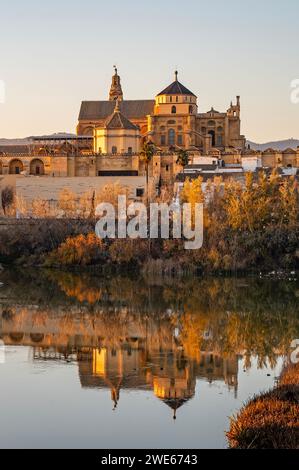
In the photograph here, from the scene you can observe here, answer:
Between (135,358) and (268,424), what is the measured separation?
5836 millimetres

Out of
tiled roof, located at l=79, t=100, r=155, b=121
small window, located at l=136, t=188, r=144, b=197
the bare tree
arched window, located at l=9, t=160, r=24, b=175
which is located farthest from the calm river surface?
tiled roof, located at l=79, t=100, r=155, b=121

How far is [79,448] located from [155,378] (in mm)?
3887

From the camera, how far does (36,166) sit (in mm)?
48250

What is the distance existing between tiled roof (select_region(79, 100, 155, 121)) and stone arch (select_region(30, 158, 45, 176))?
6548 millimetres

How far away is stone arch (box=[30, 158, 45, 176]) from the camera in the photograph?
48059 millimetres

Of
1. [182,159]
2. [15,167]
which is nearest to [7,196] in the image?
[15,167]

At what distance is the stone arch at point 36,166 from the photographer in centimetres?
4806

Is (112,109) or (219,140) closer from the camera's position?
(219,140)

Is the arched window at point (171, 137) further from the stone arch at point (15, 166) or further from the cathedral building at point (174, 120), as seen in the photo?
the stone arch at point (15, 166)

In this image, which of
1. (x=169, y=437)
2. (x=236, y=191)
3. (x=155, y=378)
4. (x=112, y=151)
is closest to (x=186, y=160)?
(x=112, y=151)

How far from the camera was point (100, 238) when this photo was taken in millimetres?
32219

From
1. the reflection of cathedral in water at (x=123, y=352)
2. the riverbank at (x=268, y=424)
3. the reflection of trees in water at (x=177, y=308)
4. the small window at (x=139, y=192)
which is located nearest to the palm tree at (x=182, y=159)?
the small window at (x=139, y=192)

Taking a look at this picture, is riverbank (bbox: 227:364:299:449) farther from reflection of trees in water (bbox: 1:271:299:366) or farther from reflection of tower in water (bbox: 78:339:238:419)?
reflection of trees in water (bbox: 1:271:299:366)

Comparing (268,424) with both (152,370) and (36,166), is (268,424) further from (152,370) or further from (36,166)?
(36,166)
